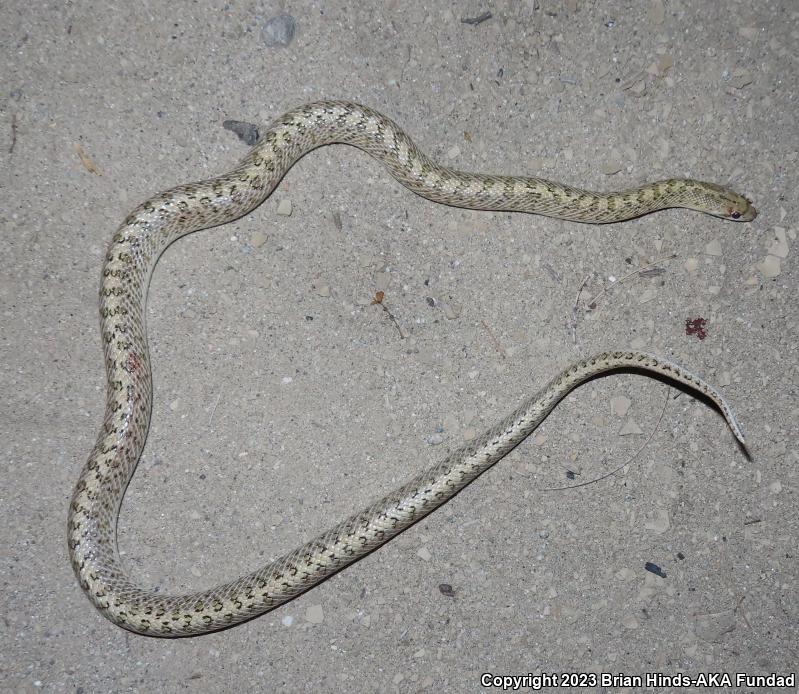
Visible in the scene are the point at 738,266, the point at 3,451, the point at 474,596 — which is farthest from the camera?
the point at 738,266

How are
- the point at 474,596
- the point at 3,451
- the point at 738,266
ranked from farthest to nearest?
the point at 738,266, the point at 474,596, the point at 3,451

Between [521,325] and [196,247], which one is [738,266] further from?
[196,247]

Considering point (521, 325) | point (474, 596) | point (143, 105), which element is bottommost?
point (474, 596)

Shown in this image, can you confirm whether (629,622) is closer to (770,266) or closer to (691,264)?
(691,264)

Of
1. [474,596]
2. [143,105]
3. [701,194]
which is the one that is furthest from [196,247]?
[701,194]

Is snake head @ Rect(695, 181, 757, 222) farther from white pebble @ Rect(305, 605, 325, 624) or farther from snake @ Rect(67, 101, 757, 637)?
white pebble @ Rect(305, 605, 325, 624)

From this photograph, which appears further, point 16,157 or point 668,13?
point 668,13

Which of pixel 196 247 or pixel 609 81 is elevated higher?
pixel 609 81
